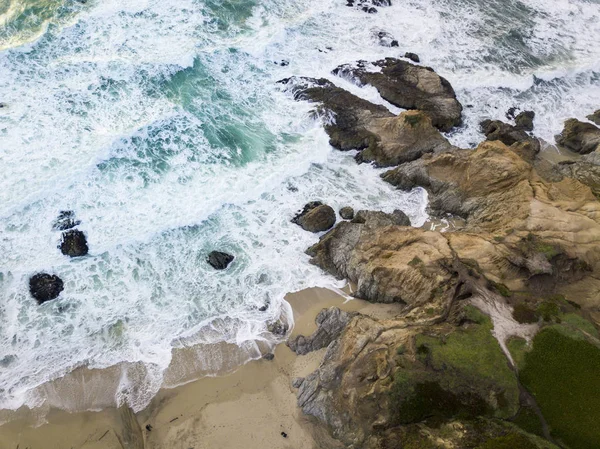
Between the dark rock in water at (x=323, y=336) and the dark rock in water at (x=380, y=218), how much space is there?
578cm

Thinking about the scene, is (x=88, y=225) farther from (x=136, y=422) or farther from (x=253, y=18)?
(x=253, y=18)

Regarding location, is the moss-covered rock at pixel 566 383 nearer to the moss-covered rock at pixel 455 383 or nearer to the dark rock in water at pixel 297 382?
the moss-covered rock at pixel 455 383

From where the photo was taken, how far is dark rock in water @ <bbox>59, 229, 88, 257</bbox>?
70.1ft

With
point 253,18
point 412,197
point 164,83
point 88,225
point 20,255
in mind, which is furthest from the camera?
point 253,18

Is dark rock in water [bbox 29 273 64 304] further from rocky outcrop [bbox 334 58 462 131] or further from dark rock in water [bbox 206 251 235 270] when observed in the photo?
rocky outcrop [bbox 334 58 462 131]

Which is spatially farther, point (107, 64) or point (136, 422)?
point (107, 64)

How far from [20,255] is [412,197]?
21.6 meters

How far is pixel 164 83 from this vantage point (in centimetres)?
3042

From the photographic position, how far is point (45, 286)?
784 inches

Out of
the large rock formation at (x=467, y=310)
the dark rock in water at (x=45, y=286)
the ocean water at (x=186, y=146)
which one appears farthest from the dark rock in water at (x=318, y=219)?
the dark rock in water at (x=45, y=286)

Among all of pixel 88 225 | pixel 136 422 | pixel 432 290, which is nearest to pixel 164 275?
pixel 88 225

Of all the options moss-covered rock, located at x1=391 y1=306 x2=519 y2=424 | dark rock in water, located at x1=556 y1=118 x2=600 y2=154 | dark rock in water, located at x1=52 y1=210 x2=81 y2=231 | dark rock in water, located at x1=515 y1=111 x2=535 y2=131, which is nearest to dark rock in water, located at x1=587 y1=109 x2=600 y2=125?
dark rock in water, located at x1=556 y1=118 x2=600 y2=154

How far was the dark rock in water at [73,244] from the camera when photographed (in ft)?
70.1

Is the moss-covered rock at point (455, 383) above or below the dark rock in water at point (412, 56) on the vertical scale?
below
